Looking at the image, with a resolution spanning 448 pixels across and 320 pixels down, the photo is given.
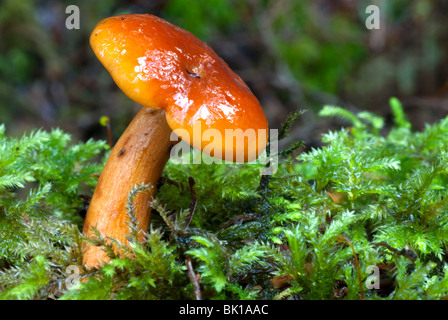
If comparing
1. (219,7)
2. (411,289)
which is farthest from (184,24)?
(411,289)

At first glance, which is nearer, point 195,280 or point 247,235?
point 195,280

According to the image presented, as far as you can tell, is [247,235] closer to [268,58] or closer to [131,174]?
[131,174]

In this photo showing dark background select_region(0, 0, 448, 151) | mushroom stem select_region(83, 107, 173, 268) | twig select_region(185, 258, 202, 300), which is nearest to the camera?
twig select_region(185, 258, 202, 300)

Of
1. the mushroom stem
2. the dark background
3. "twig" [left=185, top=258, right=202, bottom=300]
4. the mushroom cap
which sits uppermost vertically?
the dark background

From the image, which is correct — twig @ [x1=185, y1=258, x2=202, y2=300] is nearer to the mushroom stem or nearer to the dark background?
the mushroom stem

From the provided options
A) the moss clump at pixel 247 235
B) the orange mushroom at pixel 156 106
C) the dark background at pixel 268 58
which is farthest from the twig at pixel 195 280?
the dark background at pixel 268 58

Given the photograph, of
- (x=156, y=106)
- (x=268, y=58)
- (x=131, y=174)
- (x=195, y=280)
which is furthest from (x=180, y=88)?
(x=268, y=58)

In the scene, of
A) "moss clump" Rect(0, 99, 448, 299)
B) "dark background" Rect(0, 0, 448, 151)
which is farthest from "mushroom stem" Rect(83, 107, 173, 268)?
"dark background" Rect(0, 0, 448, 151)
